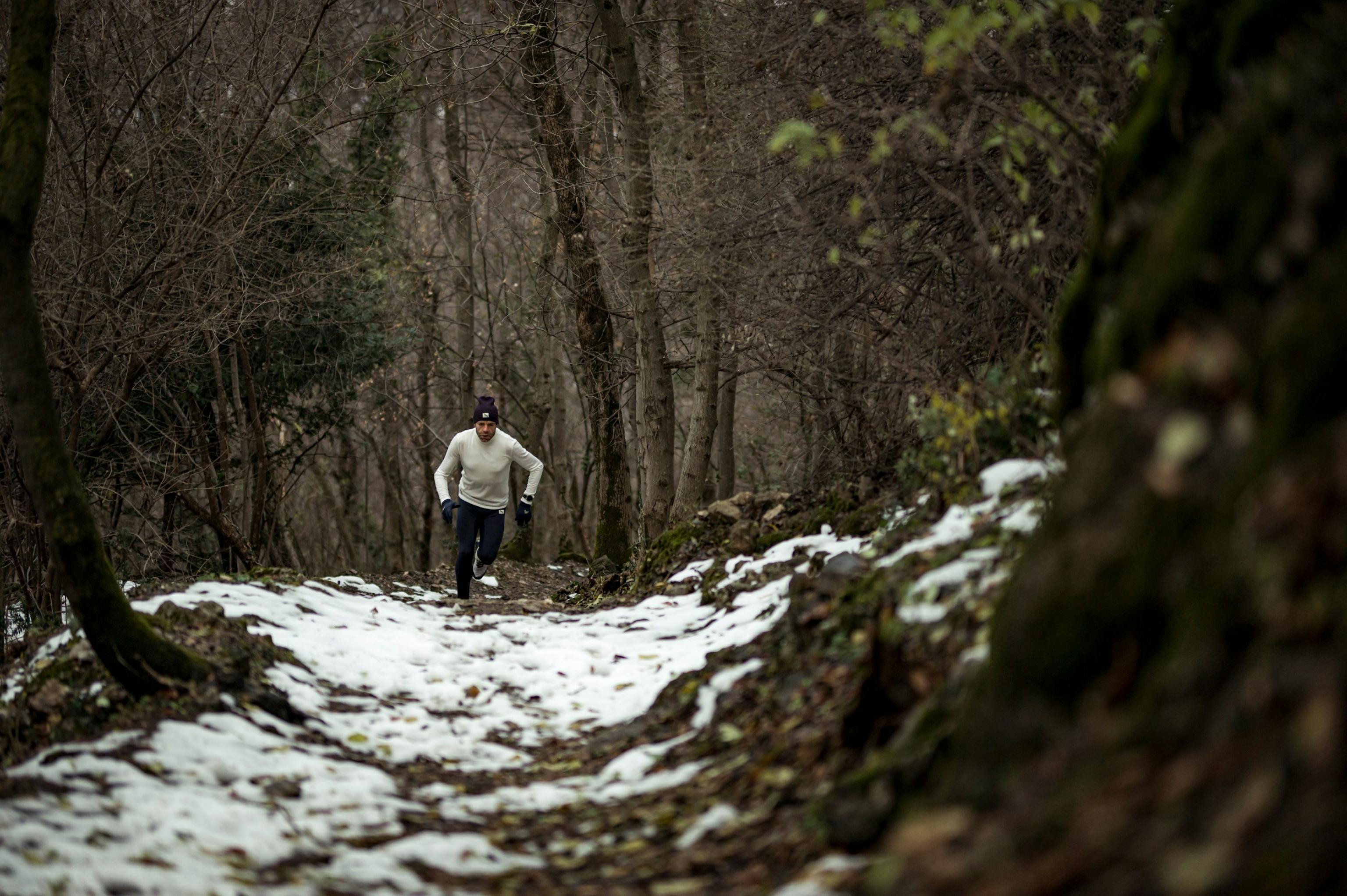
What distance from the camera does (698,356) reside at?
485 inches

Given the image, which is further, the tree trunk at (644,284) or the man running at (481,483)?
the tree trunk at (644,284)

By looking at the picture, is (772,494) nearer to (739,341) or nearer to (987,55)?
(739,341)

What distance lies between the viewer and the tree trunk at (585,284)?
13469 millimetres

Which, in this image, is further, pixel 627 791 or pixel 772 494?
pixel 772 494

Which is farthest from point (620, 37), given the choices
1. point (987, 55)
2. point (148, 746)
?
point (148, 746)

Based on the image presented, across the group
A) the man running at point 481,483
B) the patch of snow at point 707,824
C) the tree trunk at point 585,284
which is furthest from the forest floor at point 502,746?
the tree trunk at point 585,284

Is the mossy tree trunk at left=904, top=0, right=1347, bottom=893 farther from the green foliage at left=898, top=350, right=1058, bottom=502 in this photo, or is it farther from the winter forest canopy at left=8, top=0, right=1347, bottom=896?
the green foliage at left=898, top=350, right=1058, bottom=502

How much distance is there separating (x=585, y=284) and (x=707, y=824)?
1104cm

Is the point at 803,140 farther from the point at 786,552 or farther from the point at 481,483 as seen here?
the point at 481,483

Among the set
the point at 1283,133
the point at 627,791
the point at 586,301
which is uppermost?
the point at 586,301

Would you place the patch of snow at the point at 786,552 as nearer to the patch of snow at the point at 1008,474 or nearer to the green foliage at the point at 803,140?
the patch of snow at the point at 1008,474

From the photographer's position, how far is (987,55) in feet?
23.2

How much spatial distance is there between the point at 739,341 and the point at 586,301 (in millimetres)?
4524

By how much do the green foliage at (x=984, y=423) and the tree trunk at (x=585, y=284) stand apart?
785 cm
